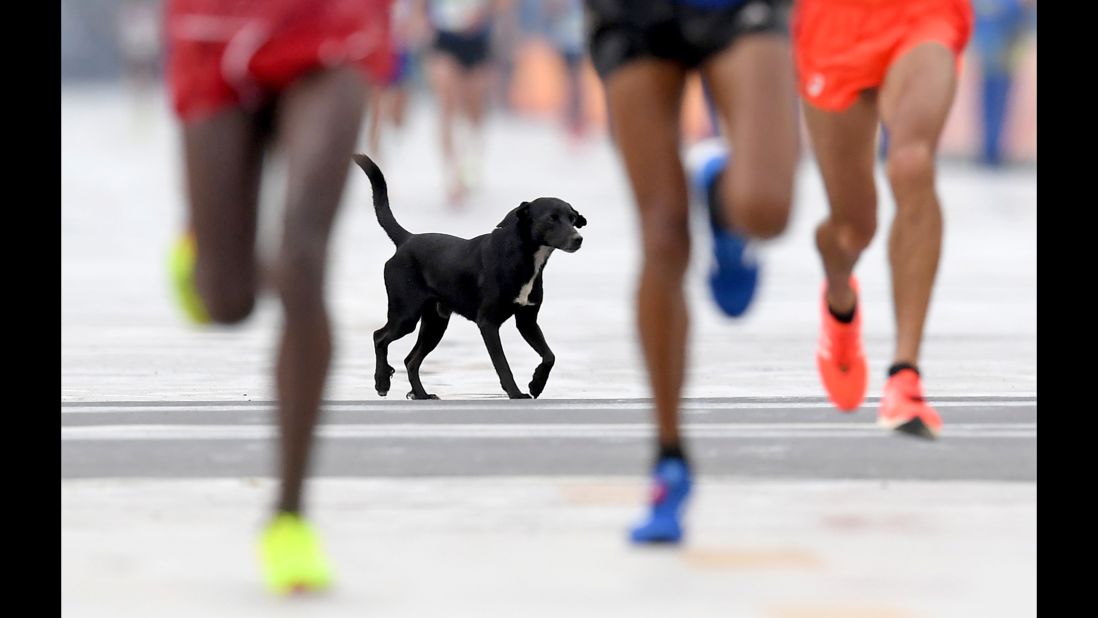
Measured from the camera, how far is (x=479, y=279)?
23.7ft

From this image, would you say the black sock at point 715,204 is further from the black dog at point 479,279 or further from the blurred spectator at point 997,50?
the blurred spectator at point 997,50

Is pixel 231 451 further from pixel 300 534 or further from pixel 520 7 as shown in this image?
pixel 520 7

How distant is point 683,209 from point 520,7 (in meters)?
36.9

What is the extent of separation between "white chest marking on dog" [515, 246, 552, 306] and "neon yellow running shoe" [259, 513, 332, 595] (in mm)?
2616

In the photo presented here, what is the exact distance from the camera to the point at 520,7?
41.5m

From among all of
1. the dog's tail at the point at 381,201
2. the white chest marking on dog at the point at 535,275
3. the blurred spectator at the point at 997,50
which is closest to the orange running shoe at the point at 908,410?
the white chest marking on dog at the point at 535,275

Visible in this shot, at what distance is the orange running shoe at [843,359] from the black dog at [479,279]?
0.84 m

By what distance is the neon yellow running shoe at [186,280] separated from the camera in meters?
5.15

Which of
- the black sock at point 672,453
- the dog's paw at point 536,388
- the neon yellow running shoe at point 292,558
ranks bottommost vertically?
the neon yellow running shoe at point 292,558

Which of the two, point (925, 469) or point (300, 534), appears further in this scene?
point (925, 469)

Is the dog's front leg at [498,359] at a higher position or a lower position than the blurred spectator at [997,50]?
lower
